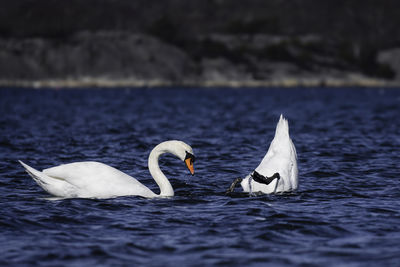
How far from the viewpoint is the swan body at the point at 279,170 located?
12.1 metres

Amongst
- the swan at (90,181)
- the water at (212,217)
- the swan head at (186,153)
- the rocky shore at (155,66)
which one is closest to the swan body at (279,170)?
the water at (212,217)

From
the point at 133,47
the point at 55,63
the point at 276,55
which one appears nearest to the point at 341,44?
the point at 276,55

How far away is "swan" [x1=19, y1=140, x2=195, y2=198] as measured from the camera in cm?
1136

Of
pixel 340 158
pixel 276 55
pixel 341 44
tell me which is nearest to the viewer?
pixel 340 158

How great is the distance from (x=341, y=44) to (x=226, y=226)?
615 ft

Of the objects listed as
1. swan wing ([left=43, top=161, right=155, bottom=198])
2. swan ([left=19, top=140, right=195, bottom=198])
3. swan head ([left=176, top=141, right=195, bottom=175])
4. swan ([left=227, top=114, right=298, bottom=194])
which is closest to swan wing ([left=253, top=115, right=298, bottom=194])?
swan ([left=227, top=114, right=298, bottom=194])

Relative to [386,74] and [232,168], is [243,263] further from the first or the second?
[386,74]

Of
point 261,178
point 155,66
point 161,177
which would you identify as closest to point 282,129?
point 261,178

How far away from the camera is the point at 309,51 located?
180500 millimetres

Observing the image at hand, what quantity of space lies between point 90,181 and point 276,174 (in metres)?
3.22

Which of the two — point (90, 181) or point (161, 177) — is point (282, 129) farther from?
point (90, 181)

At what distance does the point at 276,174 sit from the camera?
12.0 metres

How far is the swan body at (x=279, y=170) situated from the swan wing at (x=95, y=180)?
184 cm

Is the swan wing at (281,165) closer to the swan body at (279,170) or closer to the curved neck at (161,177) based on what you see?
the swan body at (279,170)
